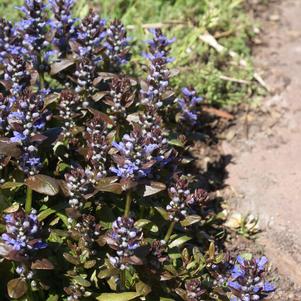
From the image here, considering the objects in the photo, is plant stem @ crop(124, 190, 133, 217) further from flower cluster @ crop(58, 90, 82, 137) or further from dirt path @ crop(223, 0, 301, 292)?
dirt path @ crop(223, 0, 301, 292)

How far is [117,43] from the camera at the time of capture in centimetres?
495

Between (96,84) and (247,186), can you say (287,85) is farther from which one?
(96,84)

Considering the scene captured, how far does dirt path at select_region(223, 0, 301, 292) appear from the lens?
5.18m

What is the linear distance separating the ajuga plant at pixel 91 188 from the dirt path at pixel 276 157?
0.92 metres

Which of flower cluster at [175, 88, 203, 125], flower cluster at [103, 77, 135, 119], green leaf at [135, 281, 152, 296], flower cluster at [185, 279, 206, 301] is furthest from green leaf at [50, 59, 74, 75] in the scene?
flower cluster at [185, 279, 206, 301]

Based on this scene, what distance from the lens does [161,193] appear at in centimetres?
430

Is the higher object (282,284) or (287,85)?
(287,85)

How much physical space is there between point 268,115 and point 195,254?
2.71 meters

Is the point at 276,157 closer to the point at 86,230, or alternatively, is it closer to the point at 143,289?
the point at 143,289

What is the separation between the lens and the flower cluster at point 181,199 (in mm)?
3916

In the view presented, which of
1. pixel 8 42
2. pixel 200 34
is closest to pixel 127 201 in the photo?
pixel 8 42

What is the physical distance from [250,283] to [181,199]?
72 centimetres

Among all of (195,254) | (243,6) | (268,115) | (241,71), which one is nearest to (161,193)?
(195,254)

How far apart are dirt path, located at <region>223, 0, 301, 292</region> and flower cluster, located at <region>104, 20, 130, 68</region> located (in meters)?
1.62
